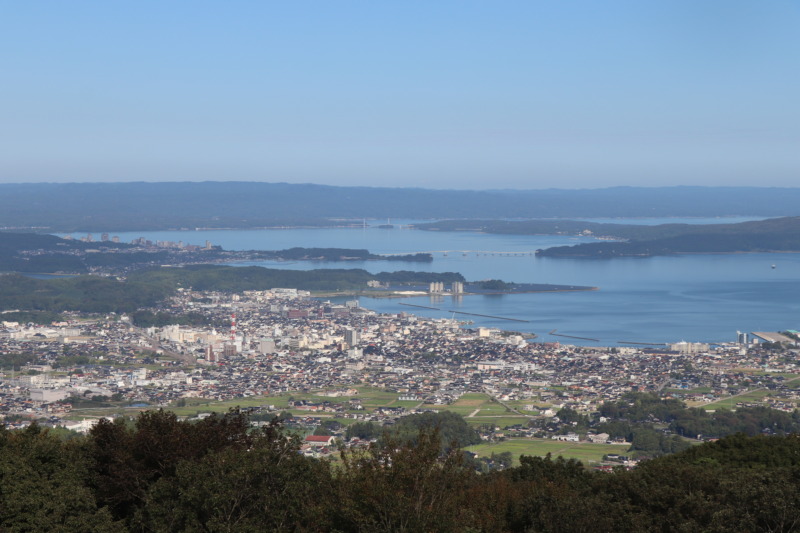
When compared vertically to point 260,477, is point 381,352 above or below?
below

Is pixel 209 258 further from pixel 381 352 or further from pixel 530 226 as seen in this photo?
pixel 530 226

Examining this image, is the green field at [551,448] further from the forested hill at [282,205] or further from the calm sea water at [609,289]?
the forested hill at [282,205]

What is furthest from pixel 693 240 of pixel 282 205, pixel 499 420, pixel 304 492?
pixel 304 492

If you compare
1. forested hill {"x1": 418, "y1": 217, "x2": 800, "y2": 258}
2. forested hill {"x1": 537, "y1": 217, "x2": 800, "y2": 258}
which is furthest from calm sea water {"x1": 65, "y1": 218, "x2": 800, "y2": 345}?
forested hill {"x1": 418, "y1": 217, "x2": 800, "y2": 258}

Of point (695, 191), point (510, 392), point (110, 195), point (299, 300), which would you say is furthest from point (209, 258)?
point (695, 191)

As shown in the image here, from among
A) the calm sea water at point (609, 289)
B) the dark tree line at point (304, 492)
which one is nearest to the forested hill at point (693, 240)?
the calm sea water at point (609, 289)
